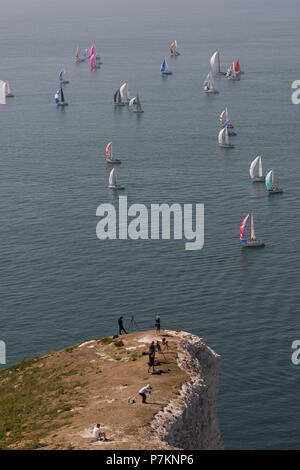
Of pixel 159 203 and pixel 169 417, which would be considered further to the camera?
pixel 159 203

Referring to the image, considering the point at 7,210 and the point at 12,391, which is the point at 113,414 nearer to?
the point at 12,391

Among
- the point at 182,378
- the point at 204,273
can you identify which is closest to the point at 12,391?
the point at 182,378

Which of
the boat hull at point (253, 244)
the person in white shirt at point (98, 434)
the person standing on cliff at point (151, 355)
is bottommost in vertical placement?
the person in white shirt at point (98, 434)

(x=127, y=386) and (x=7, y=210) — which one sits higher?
(x=7, y=210)

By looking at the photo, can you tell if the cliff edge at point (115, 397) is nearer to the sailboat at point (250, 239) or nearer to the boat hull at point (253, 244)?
the boat hull at point (253, 244)

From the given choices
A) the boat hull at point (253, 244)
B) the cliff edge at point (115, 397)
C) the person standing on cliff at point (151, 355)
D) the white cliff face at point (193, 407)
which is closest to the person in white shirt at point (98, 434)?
the cliff edge at point (115, 397)

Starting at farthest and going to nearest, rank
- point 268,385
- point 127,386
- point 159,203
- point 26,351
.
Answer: point 159,203
point 26,351
point 268,385
point 127,386

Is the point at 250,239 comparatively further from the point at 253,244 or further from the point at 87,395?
the point at 87,395
